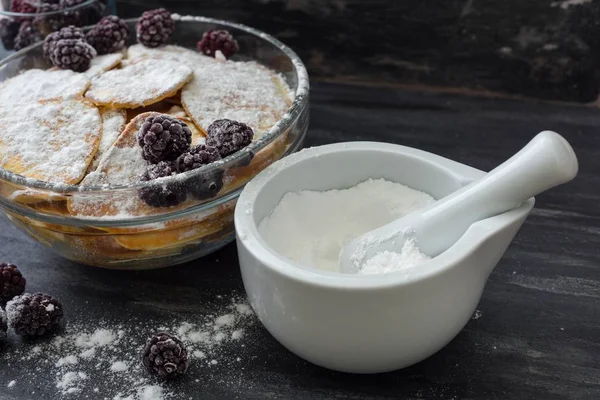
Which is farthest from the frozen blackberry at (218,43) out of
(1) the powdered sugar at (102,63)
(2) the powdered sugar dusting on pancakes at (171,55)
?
(1) the powdered sugar at (102,63)

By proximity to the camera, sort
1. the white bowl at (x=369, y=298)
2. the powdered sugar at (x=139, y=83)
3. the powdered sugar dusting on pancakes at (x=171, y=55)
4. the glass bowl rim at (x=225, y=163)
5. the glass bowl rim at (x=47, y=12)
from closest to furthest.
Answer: the white bowl at (x=369, y=298) < the glass bowl rim at (x=225, y=163) < the powdered sugar at (x=139, y=83) < the powdered sugar dusting on pancakes at (x=171, y=55) < the glass bowl rim at (x=47, y=12)

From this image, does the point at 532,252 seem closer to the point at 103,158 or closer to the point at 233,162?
the point at 233,162

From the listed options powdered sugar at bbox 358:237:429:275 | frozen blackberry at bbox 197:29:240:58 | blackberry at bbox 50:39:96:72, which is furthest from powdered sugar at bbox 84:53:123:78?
powdered sugar at bbox 358:237:429:275

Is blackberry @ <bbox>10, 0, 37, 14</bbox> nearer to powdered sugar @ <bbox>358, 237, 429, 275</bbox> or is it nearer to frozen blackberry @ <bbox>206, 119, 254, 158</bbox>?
frozen blackberry @ <bbox>206, 119, 254, 158</bbox>

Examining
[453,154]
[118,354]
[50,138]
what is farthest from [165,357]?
[453,154]

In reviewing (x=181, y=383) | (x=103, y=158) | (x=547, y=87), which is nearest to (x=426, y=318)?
(x=181, y=383)

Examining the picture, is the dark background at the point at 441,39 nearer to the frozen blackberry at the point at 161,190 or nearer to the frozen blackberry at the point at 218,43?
the frozen blackberry at the point at 218,43
